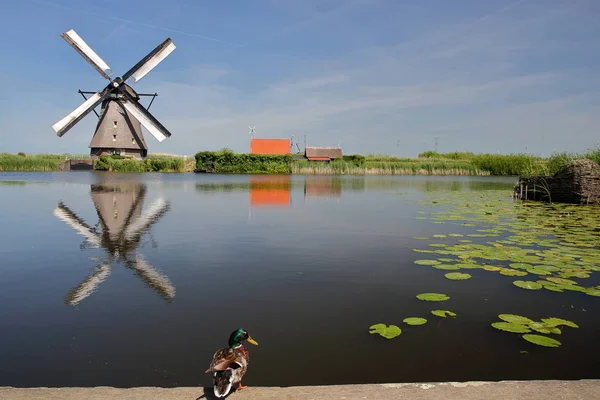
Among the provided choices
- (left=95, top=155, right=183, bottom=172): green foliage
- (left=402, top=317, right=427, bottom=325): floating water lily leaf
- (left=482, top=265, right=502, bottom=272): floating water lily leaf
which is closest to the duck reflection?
(left=402, top=317, right=427, bottom=325): floating water lily leaf

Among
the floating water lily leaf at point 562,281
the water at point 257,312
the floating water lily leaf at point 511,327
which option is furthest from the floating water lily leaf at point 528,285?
the floating water lily leaf at point 511,327

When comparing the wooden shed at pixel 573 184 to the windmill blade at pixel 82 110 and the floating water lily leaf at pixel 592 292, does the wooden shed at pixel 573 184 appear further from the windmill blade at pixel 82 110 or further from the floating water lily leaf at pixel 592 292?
the windmill blade at pixel 82 110

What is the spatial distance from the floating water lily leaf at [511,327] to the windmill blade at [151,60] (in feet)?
108

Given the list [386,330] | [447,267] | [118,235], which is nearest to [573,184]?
[447,267]

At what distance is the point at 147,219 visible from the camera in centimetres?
1030

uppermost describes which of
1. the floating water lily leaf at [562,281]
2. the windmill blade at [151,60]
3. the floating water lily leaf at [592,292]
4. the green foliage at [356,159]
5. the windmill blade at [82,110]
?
the windmill blade at [151,60]

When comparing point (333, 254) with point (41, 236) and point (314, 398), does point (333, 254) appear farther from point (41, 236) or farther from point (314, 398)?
point (41, 236)

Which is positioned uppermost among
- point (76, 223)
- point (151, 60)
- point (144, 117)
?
point (151, 60)

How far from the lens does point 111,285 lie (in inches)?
194

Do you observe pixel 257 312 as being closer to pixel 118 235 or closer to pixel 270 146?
pixel 118 235

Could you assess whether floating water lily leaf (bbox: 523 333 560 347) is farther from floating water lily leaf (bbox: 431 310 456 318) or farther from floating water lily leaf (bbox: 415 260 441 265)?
floating water lily leaf (bbox: 415 260 441 265)

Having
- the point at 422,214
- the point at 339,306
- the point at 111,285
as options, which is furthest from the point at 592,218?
the point at 111,285

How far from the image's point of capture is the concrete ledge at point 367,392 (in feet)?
7.84

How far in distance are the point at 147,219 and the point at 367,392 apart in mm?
8779
